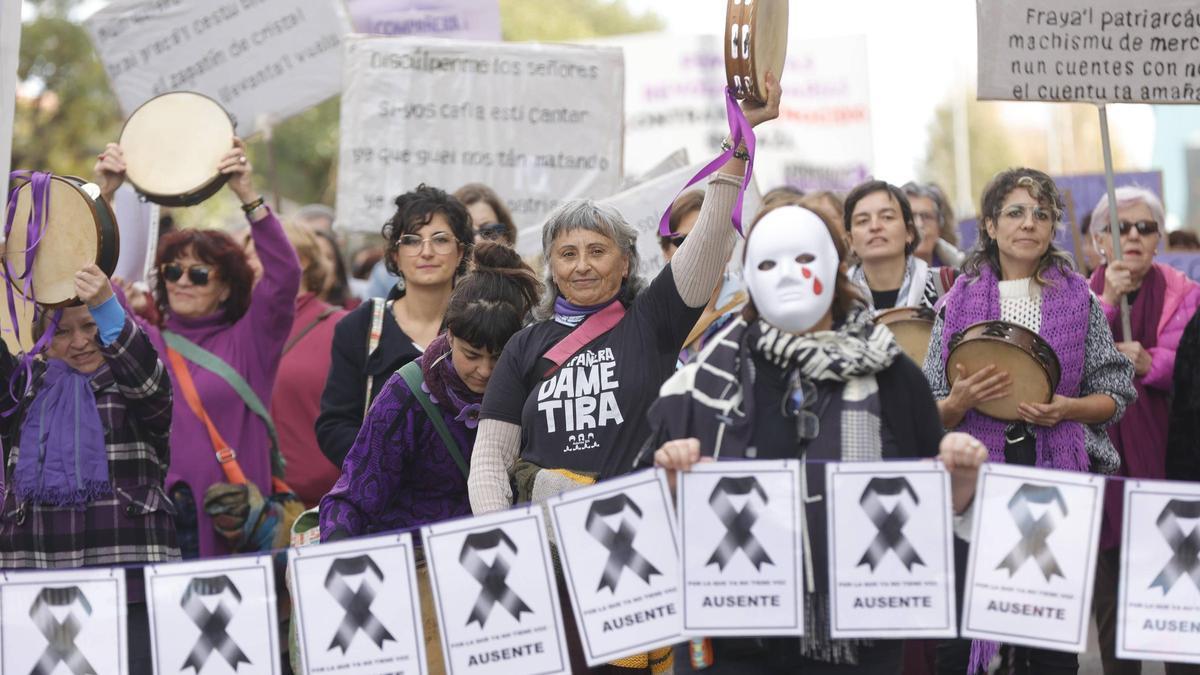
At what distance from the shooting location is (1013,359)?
17.3 ft

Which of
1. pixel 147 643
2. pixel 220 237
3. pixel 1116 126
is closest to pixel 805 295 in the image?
pixel 147 643

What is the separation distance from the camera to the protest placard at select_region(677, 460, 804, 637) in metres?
3.92

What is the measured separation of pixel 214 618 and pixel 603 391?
1.25 meters

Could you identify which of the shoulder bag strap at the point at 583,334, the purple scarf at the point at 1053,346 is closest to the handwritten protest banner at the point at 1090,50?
the purple scarf at the point at 1053,346

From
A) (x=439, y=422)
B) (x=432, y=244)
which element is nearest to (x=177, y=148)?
(x=432, y=244)

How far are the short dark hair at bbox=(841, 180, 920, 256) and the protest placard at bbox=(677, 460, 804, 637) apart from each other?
2.70 metres

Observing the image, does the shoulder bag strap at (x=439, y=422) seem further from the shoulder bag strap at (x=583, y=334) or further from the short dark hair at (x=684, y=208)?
the short dark hair at (x=684, y=208)

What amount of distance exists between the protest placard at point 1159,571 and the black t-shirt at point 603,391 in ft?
4.52

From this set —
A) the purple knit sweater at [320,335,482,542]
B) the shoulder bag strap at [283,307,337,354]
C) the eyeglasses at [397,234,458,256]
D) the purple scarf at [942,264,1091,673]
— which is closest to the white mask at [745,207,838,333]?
the purple knit sweater at [320,335,482,542]

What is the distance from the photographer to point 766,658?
160 inches

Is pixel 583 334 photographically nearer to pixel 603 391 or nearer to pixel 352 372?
pixel 603 391

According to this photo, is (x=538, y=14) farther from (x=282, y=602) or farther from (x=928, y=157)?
(x=282, y=602)

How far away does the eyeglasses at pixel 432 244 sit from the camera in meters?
6.02

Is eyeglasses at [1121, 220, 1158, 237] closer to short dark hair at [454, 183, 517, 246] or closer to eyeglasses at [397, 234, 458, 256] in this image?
short dark hair at [454, 183, 517, 246]
